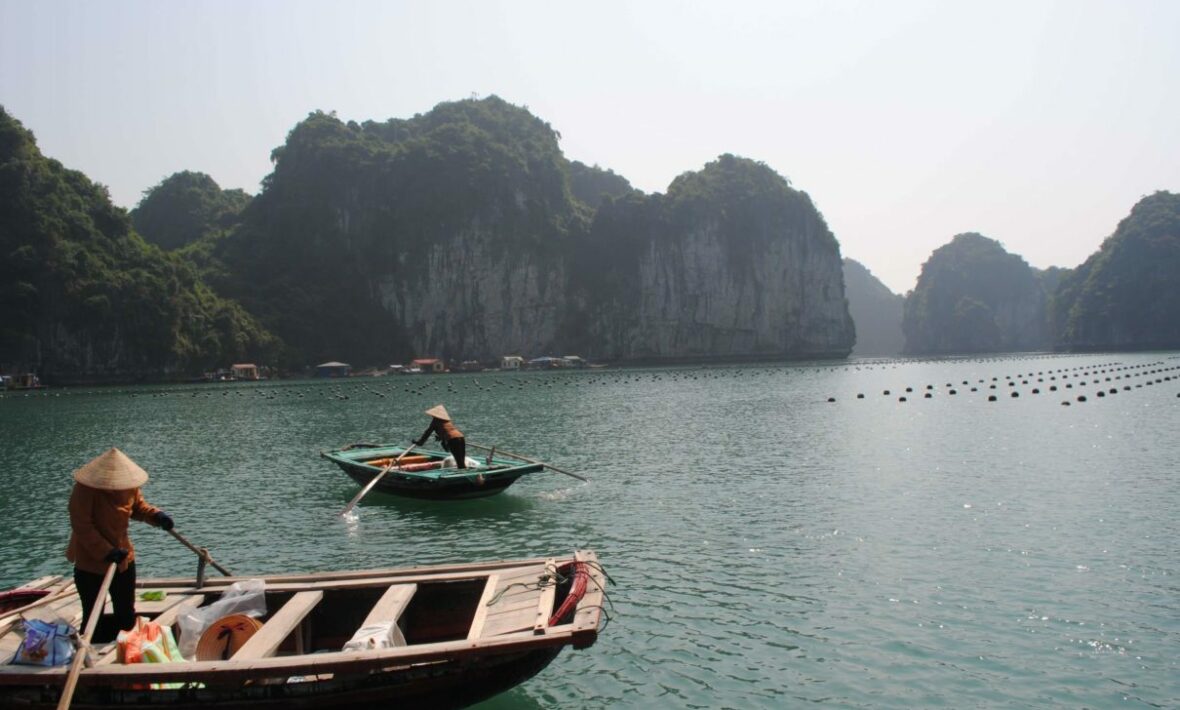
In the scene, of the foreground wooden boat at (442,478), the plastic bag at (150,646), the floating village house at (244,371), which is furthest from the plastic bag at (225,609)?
the floating village house at (244,371)

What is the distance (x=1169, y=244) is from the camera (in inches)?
6575

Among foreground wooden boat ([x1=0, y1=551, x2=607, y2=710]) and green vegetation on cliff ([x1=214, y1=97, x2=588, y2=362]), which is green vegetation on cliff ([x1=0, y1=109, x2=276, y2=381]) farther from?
foreground wooden boat ([x1=0, y1=551, x2=607, y2=710])

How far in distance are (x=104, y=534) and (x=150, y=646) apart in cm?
149

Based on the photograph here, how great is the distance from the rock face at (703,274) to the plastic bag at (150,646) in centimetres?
13859

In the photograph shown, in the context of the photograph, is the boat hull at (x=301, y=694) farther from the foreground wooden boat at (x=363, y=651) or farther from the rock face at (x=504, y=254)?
the rock face at (x=504, y=254)

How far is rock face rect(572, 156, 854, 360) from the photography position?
149 m

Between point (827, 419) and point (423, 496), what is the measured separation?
25035 millimetres

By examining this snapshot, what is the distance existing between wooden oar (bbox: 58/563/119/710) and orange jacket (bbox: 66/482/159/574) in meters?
0.17

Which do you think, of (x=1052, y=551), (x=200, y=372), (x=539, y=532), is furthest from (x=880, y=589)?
(x=200, y=372)

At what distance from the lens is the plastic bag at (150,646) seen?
7.52m

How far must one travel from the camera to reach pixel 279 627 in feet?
27.1

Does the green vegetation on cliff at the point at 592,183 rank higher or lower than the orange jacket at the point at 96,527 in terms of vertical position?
higher

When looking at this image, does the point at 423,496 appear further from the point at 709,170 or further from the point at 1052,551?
the point at 709,170

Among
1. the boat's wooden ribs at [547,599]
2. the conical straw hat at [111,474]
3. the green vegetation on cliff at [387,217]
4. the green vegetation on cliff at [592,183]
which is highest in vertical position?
the green vegetation on cliff at [592,183]
